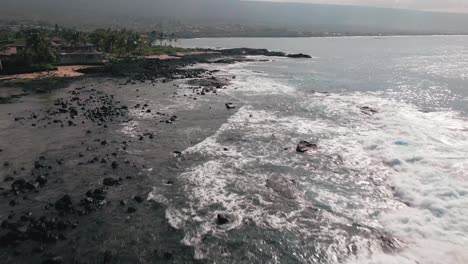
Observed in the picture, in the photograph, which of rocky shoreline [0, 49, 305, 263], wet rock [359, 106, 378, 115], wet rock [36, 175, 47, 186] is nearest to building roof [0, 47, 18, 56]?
rocky shoreline [0, 49, 305, 263]

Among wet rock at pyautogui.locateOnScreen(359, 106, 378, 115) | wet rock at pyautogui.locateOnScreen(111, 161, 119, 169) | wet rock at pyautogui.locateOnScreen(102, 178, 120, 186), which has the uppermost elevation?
wet rock at pyautogui.locateOnScreen(359, 106, 378, 115)

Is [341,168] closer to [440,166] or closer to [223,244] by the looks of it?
[440,166]

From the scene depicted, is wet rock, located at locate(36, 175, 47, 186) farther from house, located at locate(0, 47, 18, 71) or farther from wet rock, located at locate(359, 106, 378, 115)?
house, located at locate(0, 47, 18, 71)

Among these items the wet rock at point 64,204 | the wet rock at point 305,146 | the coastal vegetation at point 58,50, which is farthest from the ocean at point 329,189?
the coastal vegetation at point 58,50

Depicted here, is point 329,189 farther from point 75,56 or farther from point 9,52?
point 9,52

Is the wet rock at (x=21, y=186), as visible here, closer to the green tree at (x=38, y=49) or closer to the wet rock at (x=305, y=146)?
the wet rock at (x=305, y=146)

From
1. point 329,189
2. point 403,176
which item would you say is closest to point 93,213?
point 329,189
